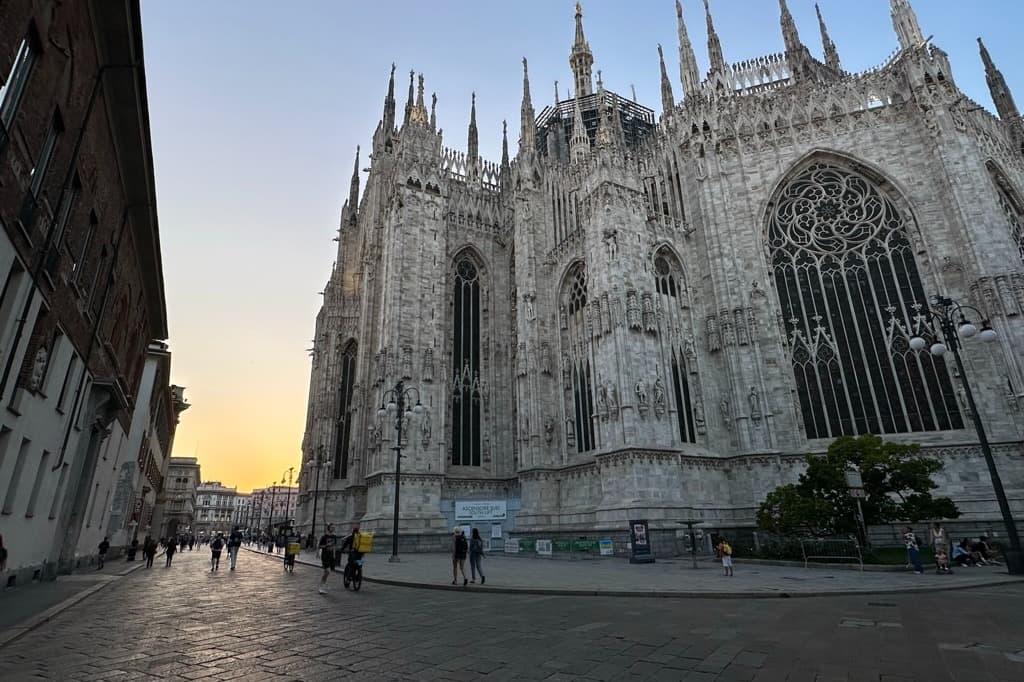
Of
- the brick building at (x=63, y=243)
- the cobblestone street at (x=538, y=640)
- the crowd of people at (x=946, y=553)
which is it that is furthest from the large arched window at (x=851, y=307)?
the brick building at (x=63, y=243)

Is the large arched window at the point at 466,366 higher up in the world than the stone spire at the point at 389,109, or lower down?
lower down

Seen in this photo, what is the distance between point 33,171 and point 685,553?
88.6 feet

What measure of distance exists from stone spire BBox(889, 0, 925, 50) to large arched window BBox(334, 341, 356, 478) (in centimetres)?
4438

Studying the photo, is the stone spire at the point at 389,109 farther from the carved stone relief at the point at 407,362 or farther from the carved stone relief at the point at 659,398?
the carved stone relief at the point at 659,398

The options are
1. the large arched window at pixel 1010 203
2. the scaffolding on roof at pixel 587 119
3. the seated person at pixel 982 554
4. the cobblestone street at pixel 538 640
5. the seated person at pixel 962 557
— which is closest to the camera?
the cobblestone street at pixel 538 640

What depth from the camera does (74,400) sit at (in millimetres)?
15625

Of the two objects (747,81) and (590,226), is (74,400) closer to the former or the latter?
(590,226)

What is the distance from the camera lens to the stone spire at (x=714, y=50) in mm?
37991

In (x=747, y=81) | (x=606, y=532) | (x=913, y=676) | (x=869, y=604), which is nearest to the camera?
(x=913, y=676)

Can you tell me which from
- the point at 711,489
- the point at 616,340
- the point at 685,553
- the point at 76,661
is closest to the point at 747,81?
the point at 616,340

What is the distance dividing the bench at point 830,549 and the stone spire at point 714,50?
32883 mm

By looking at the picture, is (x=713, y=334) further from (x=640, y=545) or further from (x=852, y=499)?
(x=640, y=545)

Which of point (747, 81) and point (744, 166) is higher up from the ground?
point (747, 81)

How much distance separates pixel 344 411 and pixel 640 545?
28943 millimetres
